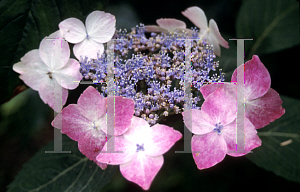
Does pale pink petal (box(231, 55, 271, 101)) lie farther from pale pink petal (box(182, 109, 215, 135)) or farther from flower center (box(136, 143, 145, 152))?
flower center (box(136, 143, 145, 152))

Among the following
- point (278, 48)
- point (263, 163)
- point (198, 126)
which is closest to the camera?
point (198, 126)

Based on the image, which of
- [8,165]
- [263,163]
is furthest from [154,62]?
[8,165]

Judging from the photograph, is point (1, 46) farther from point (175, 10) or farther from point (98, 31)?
point (175, 10)

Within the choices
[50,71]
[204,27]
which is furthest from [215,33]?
[50,71]

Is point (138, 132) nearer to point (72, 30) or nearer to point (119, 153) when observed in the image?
point (119, 153)

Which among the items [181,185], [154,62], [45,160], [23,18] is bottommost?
[181,185]

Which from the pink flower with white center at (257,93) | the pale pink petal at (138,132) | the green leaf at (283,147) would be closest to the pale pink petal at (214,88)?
the pink flower with white center at (257,93)

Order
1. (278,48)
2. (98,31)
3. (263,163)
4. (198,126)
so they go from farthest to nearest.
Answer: (278,48) → (263,163) → (98,31) → (198,126)
